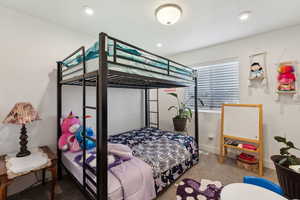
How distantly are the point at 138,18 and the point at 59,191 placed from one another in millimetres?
2795

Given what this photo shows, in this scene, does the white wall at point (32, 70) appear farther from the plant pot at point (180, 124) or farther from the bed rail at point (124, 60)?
the plant pot at point (180, 124)

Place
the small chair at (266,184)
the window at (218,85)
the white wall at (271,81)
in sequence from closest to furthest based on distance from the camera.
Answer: the small chair at (266,184) → the white wall at (271,81) → the window at (218,85)

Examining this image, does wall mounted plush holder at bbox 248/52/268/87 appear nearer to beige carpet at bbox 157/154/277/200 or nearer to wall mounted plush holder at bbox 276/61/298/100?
wall mounted plush holder at bbox 276/61/298/100

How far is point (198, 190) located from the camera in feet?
6.05

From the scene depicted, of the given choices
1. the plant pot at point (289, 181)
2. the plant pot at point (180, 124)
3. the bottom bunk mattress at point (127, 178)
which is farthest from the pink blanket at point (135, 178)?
the plant pot at point (180, 124)

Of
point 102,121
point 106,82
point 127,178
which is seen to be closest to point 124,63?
point 106,82

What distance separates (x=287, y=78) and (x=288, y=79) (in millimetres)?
21

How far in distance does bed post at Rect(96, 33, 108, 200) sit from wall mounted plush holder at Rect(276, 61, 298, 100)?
2.85 metres

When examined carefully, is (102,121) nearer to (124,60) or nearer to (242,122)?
(124,60)

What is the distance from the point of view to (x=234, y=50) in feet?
9.04

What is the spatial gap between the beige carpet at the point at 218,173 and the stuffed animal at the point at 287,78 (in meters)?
1.50

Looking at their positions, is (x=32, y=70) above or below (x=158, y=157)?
above

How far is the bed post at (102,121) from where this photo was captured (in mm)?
1156

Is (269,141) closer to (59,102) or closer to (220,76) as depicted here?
(220,76)
